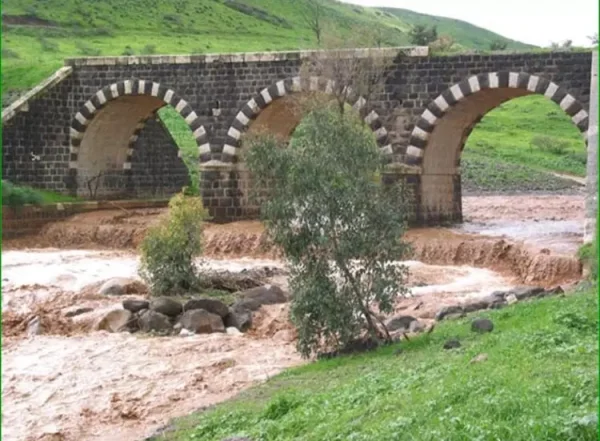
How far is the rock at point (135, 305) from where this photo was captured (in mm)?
17359

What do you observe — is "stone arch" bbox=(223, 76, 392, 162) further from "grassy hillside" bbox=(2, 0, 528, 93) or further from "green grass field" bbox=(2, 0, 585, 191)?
"grassy hillside" bbox=(2, 0, 528, 93)

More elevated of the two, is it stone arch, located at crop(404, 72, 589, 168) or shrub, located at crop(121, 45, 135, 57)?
shrub, located at crop(121, 45, 135, 57)

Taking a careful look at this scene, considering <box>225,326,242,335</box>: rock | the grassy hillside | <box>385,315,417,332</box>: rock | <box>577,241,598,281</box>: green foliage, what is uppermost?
the grassy hillside

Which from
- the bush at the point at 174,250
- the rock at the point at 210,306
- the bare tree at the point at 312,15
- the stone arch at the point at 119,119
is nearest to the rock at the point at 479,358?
the rock at the point at 210,306

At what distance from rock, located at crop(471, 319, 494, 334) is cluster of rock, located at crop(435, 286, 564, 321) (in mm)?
2658

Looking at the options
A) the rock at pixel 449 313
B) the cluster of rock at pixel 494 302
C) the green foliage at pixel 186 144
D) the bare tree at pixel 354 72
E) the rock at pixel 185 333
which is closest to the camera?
the rock at pixel 449 313

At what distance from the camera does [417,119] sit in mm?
26891

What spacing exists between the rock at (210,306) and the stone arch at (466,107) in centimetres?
1129

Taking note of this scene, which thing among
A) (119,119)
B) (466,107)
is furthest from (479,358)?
(119,119)

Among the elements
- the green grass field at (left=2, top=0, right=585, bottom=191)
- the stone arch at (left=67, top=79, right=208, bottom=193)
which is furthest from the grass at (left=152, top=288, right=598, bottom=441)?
the green grass field at (left=2, top=0, right=585, bottom=191)

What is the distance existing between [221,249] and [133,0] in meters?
45.4

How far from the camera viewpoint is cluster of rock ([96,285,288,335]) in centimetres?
1661

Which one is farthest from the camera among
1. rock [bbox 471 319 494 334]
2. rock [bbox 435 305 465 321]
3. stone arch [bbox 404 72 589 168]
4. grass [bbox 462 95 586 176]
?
grass [bbox 462 95 586 176]

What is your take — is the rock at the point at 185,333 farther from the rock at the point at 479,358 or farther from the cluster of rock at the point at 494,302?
the rock at the point at 479,358
